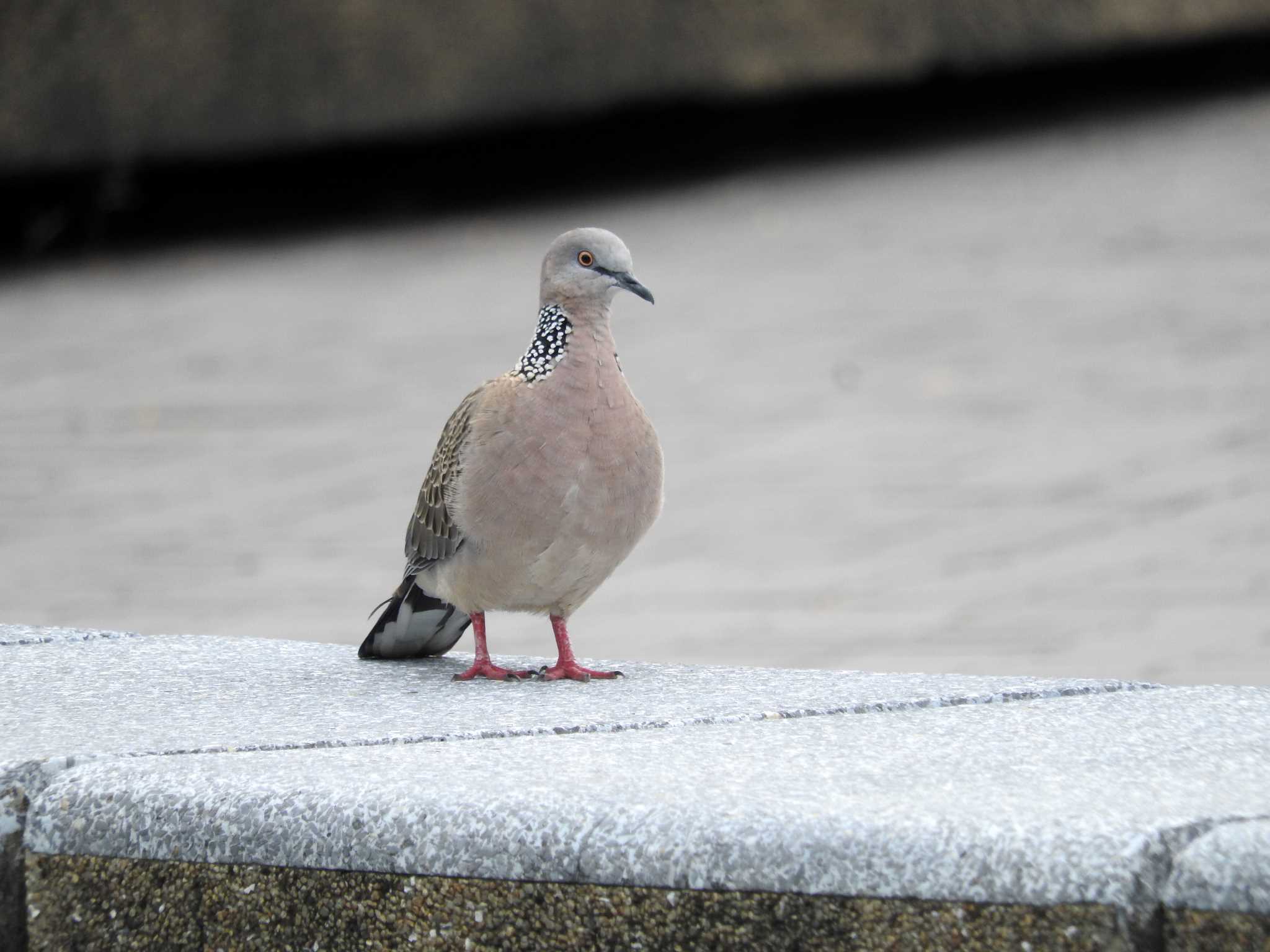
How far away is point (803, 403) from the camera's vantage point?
9664 mm

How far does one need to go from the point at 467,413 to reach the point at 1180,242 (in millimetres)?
8763

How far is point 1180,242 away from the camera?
37.1ft

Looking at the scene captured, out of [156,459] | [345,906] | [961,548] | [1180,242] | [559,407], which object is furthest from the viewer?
[1180,242]

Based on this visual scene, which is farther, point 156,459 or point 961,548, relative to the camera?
point 156,459

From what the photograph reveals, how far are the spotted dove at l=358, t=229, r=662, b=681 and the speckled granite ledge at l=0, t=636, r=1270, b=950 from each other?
0.31 meters

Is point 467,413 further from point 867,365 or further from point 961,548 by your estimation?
point 867,365

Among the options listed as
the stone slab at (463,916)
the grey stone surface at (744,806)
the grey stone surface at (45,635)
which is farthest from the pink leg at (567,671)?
the stone slab at (463,916)

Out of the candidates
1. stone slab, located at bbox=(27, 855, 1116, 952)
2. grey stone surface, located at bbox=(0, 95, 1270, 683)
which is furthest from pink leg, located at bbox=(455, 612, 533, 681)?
grey stone surface, located at bbox=(0, 95, 1270, 683)

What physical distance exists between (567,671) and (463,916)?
1320 mm

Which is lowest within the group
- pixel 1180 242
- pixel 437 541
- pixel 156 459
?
pixel 437 541

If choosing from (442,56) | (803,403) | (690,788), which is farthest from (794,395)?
(690,788)

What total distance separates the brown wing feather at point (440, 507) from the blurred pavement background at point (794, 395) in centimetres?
264

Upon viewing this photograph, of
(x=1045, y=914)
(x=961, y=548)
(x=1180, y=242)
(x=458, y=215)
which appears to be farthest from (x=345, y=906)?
(x=458, y=215)

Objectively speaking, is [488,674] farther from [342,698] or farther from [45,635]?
[45,635]
